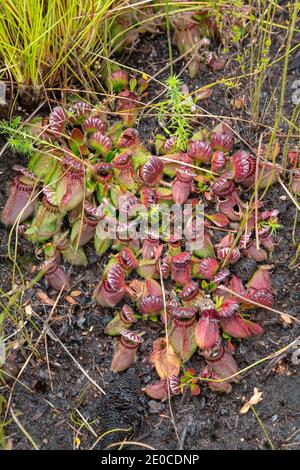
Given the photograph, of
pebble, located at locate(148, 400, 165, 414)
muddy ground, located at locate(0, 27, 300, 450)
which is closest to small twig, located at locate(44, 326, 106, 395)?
muddy ground, located at locate(0, 27, 300, 450)

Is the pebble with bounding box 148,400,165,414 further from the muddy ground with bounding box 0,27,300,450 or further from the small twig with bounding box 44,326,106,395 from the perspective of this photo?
the small twig with bounding box 44,326,106,395

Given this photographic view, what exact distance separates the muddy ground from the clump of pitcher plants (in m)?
0.04

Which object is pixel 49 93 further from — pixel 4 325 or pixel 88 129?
pixel 4 325

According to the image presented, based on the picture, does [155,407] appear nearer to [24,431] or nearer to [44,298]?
[24,431]

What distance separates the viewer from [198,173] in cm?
230

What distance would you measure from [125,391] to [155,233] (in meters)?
0.56

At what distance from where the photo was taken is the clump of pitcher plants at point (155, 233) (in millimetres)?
2025

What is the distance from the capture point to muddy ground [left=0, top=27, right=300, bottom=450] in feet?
6.25

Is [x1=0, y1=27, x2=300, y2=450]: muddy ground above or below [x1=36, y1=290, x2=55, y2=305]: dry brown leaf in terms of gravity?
below

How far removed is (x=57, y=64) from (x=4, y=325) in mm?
1027

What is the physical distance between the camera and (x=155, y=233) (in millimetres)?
2145

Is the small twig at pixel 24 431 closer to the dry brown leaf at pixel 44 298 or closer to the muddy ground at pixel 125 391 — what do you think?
the muddy ground at pixel 125 391

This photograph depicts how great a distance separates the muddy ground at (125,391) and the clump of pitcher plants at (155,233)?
0.15ft

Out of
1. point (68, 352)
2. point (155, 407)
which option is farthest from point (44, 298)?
point (155, 407)
